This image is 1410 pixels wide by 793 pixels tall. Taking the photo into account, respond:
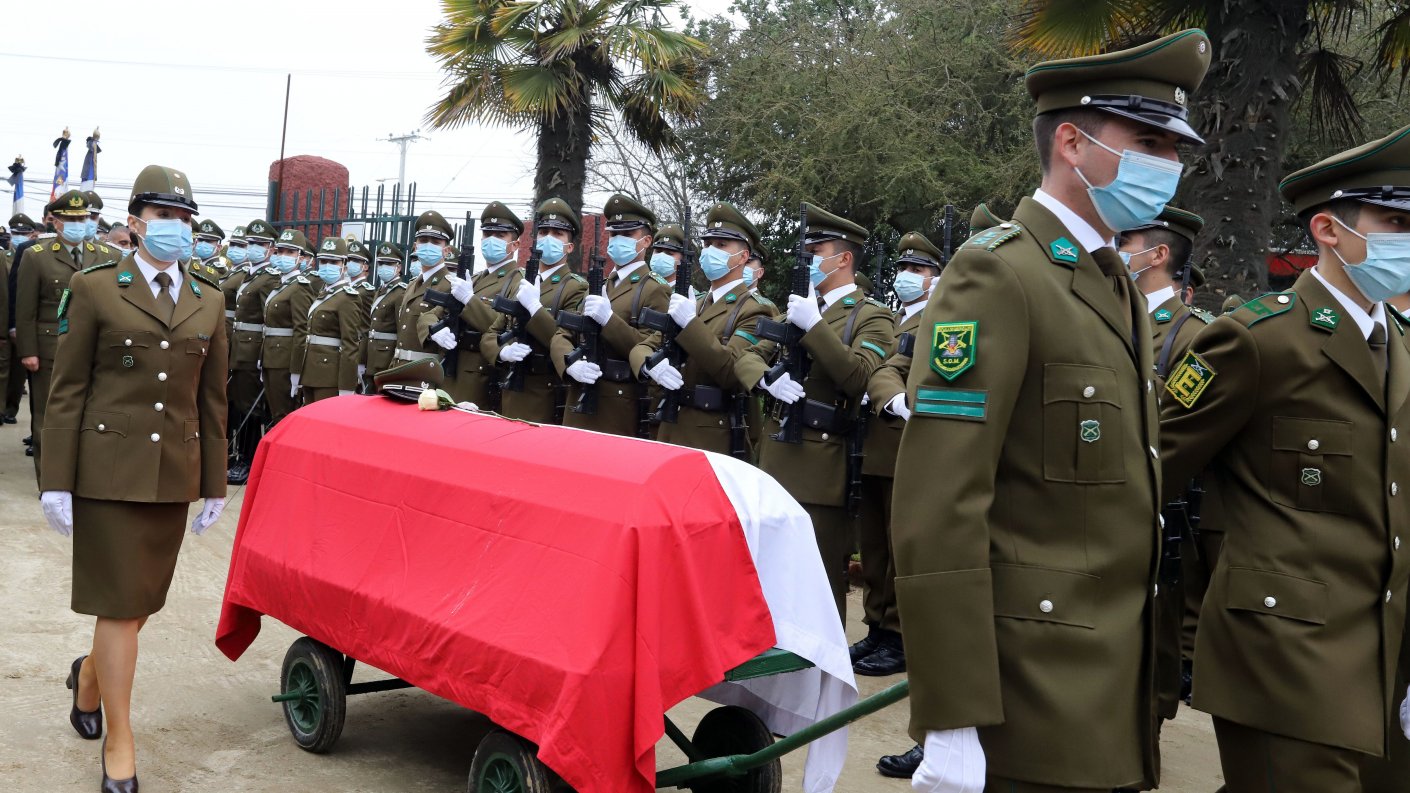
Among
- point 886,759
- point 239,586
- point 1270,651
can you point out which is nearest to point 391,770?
point 239,586

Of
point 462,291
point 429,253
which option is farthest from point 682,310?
point 429,253

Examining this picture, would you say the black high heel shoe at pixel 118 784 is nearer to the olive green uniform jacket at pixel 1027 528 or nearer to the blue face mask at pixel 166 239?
the blue face mask at pixel 166 239

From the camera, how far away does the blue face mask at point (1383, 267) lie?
331 centimetres

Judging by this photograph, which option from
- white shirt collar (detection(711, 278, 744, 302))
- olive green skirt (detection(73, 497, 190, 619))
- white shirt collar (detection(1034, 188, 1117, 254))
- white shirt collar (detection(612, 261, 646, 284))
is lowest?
olive green skirt (detection(73, 497, 190, 619))

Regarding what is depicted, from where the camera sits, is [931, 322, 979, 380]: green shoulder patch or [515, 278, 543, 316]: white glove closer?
[931, 322, 979, 380]: green shoulder patch

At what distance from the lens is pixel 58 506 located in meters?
4.72

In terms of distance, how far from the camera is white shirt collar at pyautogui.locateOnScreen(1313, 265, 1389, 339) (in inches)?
134

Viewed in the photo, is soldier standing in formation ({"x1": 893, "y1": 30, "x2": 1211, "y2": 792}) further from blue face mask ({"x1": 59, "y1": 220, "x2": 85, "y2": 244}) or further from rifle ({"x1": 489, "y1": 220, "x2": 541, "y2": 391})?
blue face mask ({"x1": 59, "y1": 220, "x2": 85, "y2": 244})

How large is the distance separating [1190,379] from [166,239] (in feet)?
12.1

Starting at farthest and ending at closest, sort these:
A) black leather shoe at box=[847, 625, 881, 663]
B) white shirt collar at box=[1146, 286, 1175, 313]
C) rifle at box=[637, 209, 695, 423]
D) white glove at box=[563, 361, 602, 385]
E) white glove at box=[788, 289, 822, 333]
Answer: white glove at box=[563, 361, 602, 385] < rifle at box=[637, 209, 695, 423] < black leather shoe at box=[847, 625, 881, 663] < white glove at box=[788, 289, 822, 333] < white shirt collar at box=[1146, 286, 1175, 313]

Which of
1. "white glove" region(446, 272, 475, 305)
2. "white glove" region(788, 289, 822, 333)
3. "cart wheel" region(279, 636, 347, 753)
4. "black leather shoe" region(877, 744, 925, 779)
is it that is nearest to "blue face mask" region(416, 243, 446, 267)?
"white glove" region(446, 272, 475, 305)

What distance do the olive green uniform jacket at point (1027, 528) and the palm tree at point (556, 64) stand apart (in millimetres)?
11713

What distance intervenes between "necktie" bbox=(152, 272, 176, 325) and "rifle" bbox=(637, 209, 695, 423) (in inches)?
119

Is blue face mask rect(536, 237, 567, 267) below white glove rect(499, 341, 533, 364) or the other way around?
the other way around
